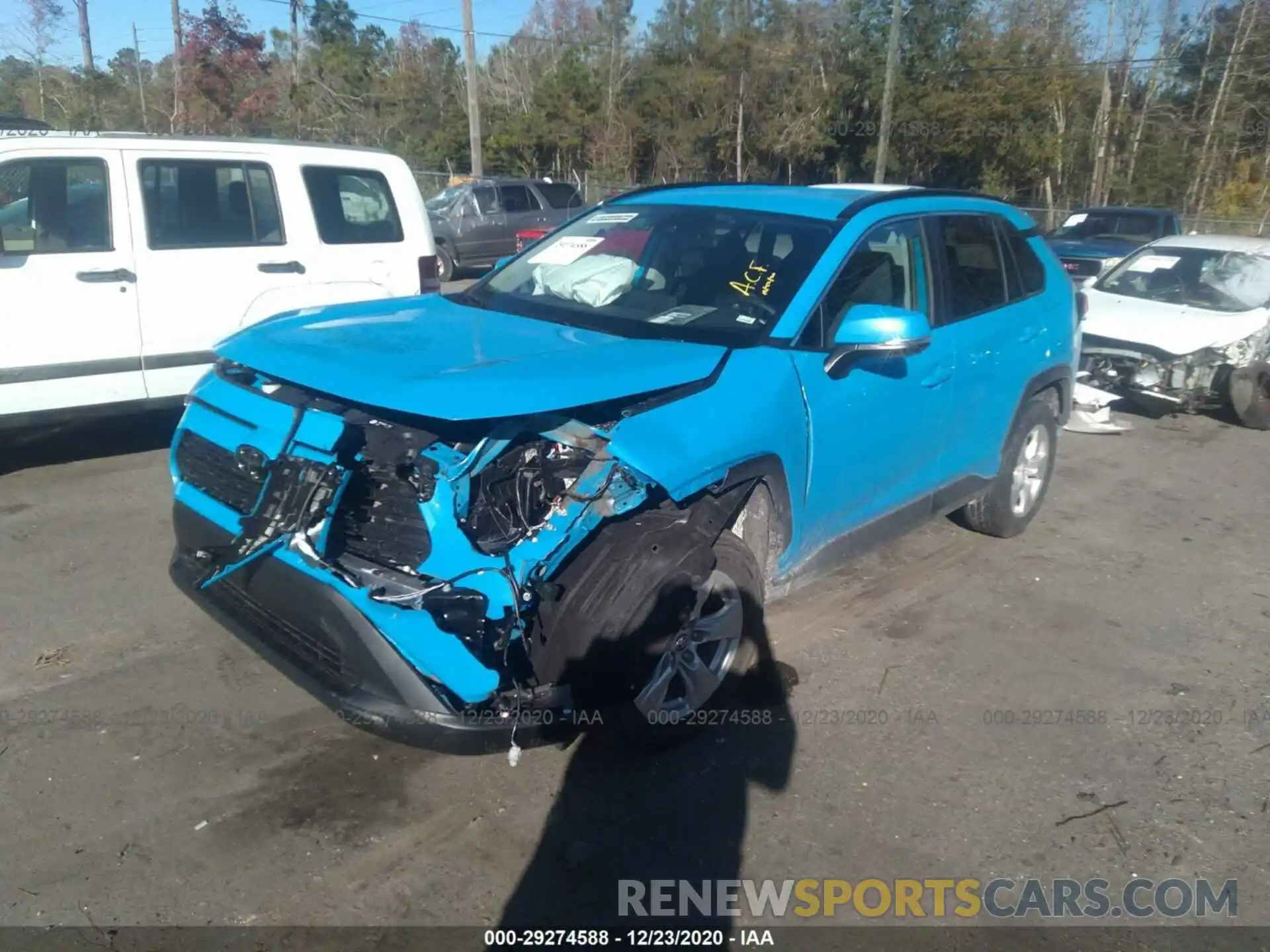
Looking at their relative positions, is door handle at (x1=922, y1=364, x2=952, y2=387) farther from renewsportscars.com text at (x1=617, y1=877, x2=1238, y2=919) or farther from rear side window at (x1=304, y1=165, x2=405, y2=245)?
rear side window at (x1=304, y1=165, x2=405, y2=245)

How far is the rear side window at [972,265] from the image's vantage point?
484 cm

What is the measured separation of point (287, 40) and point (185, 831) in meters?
45.4

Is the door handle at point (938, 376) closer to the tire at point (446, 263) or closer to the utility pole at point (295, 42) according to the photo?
the tire at point (446, 263)

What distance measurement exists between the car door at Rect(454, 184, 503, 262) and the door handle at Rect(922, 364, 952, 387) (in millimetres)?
14133

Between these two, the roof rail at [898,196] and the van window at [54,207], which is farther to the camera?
the van window at [54,207]

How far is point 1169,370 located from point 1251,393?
2.64 ft

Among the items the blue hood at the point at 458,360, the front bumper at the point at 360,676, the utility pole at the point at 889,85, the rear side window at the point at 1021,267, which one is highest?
the utility pole at the point at 889,85

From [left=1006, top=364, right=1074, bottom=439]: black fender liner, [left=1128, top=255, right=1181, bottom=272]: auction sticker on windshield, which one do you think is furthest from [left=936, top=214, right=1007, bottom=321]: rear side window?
[left=1128, top=255, right=1181, bottom=272]: auction sticker on windshield

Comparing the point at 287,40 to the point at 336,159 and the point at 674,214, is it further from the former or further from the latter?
the point at 674,214

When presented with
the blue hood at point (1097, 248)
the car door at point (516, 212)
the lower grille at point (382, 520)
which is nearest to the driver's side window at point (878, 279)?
the lower grille at point (382, 520)

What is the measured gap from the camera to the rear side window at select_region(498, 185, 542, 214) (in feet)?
59.8

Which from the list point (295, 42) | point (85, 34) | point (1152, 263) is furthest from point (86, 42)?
point (1152, 263)

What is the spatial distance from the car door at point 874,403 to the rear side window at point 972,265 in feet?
0.75

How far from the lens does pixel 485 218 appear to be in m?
17.8
